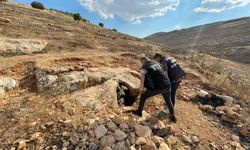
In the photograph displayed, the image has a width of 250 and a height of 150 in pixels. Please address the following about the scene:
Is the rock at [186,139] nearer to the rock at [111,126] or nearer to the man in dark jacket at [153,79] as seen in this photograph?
the man in dark jacket at [153,79]

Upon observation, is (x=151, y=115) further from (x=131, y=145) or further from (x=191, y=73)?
(x=191, y=73)

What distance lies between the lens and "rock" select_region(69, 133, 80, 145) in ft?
13.1

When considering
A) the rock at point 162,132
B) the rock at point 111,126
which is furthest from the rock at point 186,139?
the rock at point 111,126

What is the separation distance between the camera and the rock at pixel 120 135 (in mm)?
4159

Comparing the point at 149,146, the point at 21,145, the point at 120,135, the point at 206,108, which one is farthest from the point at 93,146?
the point at 206,108

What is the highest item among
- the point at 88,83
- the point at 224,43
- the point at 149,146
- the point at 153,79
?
the point at 153,79

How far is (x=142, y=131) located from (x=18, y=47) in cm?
553

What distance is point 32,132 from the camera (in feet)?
13.6

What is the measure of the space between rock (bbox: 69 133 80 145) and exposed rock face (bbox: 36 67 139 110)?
0.76 meters

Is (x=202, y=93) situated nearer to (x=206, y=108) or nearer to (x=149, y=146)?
(x=206, y=108)

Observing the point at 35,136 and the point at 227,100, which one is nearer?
the point at 35,136

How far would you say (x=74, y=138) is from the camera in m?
4.05

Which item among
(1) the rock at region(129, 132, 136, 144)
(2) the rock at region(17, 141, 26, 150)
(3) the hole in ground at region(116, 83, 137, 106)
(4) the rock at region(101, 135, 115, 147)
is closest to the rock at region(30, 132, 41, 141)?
(2) the rock at region(17, 141, 26, 150)

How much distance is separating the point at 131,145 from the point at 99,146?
549 mm
